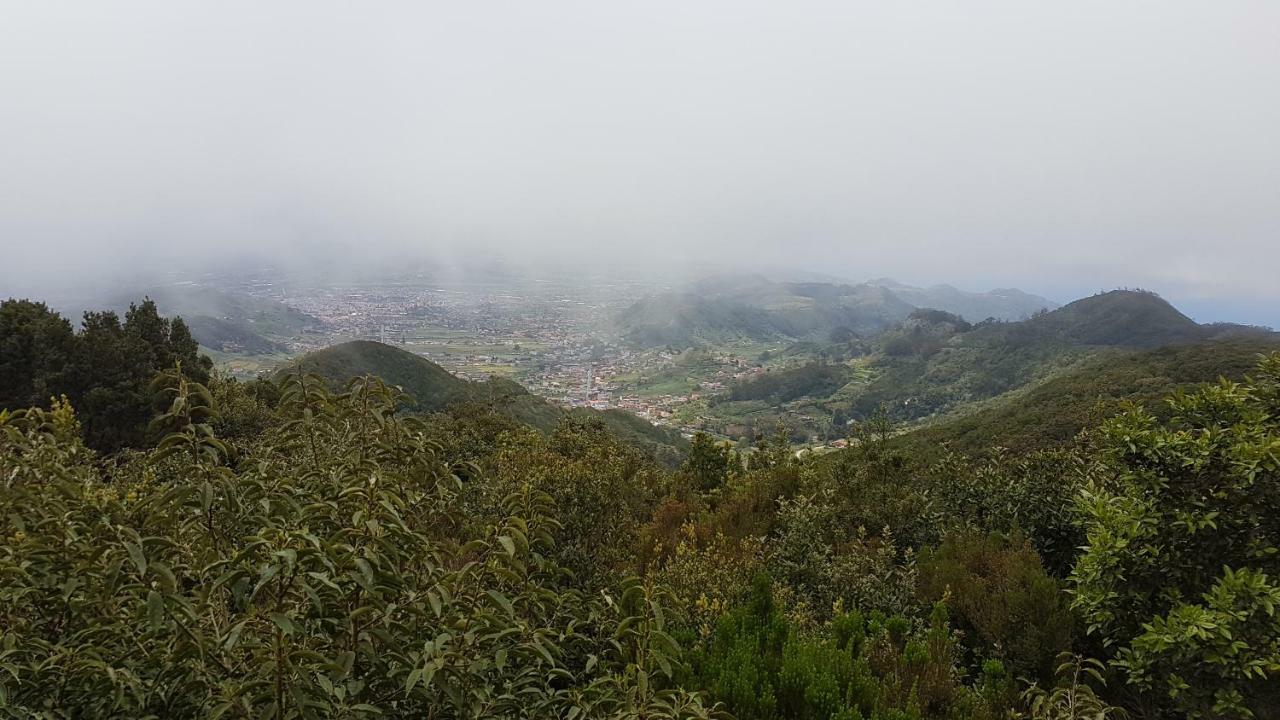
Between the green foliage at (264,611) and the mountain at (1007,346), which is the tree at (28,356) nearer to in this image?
the green foliage at (264,611)

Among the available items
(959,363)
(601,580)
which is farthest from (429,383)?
(959,363)

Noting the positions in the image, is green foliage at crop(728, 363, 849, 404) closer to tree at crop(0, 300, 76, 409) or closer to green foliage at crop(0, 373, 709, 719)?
tree at crop(0, 300, 76, 409)

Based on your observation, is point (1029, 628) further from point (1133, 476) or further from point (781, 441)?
point (781, 441)

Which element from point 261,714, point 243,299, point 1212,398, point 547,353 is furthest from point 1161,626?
point 243,299

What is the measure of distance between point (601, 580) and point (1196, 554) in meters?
5.48

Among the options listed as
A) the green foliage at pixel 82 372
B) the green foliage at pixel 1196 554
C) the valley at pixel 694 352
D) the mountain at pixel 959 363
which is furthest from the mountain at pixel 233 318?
the green foliage at pixel 1196 554

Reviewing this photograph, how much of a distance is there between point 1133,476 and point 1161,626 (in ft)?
4.25

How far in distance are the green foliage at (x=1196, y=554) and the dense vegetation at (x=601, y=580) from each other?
26 millimetres

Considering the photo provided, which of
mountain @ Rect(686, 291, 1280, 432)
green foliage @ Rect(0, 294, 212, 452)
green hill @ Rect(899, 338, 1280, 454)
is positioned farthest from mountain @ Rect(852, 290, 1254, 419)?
green foliage @ Rect(0, 294, 212, 452)

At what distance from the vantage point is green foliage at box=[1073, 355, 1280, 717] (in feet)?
15.1

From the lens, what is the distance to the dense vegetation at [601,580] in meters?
2.18

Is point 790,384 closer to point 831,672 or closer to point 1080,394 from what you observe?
point 1080,394

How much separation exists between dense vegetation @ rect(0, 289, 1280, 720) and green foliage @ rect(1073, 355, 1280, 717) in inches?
1.0

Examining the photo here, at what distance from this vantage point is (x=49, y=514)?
2652 mm
